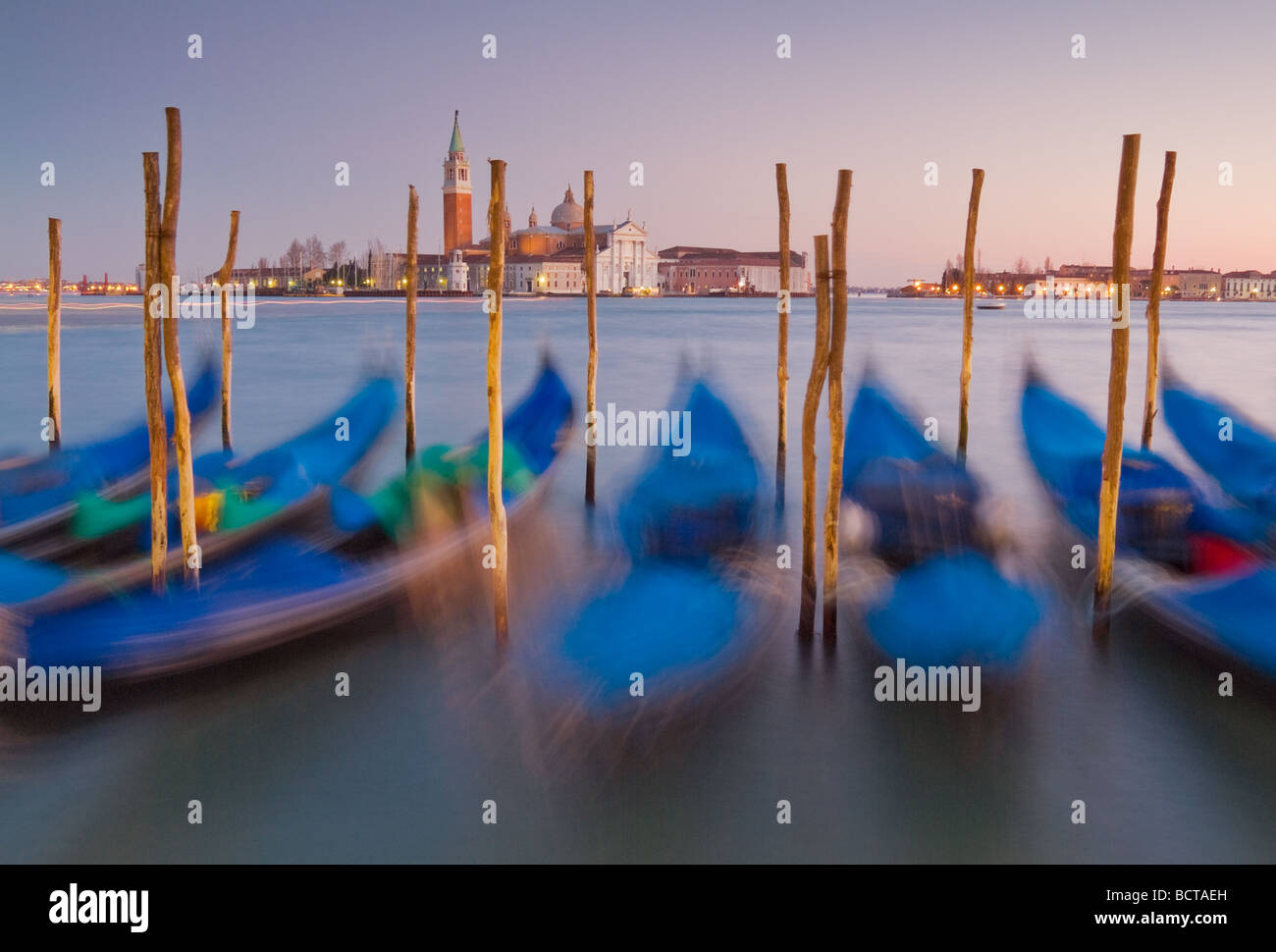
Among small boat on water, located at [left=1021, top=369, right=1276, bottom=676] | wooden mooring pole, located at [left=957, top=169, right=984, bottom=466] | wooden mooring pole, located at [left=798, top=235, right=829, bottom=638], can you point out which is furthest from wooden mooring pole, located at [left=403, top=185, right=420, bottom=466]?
small boat on water, located at [left=1021, top=369, right=1276, bottom=676]

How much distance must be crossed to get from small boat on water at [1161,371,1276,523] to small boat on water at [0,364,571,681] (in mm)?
4371

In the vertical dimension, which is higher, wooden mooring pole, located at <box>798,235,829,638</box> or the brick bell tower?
the brick bell tower

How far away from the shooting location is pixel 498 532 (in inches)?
167

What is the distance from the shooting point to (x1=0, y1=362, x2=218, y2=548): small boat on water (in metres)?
5.21

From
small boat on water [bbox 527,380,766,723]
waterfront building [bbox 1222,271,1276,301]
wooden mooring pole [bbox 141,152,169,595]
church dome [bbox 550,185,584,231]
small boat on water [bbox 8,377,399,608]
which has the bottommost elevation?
small boat on water [bbox 527,380,766,723]

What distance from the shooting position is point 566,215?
7044 cm

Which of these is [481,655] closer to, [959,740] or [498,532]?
[498,532]

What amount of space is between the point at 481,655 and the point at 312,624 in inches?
28.8

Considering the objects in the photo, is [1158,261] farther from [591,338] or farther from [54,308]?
[54,308]

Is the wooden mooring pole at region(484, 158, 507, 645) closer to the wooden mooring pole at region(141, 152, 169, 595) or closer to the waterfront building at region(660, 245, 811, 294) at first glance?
the wooden mooring pole at region(141, 152, 169, 595)

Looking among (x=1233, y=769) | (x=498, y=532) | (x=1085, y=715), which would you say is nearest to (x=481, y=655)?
(x=498, y=532)

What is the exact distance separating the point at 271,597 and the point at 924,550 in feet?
10.3
